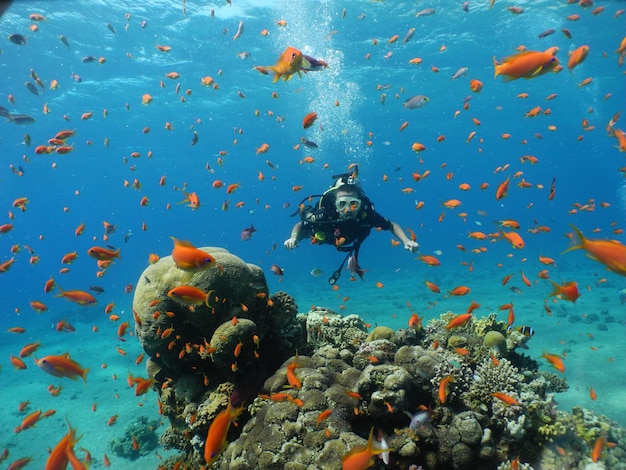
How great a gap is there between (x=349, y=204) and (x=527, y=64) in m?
4.66

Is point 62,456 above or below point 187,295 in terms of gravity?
below

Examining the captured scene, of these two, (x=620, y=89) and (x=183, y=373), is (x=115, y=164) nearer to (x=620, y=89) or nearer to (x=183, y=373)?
(x=183, y=373)

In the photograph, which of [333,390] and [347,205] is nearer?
[333,390]

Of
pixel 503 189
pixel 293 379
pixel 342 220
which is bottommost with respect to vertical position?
pixel 293 379

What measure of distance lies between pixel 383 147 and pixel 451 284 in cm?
5195

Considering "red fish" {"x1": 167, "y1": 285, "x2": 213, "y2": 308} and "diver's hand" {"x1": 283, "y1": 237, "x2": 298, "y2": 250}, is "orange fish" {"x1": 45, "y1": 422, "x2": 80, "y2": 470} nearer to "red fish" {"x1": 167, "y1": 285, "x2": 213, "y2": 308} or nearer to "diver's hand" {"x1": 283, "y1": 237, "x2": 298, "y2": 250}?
"red fish" {"x1": 167, "y1": 285, "x2": 213, "y2": 308}

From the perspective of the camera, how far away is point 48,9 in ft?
70.6

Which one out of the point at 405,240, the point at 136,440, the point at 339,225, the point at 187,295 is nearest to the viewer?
the point at 187,295

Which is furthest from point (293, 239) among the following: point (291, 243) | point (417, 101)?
point (417, 101)

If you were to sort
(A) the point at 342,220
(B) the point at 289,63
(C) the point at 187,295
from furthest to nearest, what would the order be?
(A) the point at 342,220, (B) the point at 289,63, (C) the point at 187,295

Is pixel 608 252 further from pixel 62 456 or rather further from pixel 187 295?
pixel 62 456

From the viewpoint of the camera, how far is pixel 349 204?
334 inches

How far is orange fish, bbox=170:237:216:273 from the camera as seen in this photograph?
12.8 feet

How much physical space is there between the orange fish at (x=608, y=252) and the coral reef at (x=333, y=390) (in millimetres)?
2367
